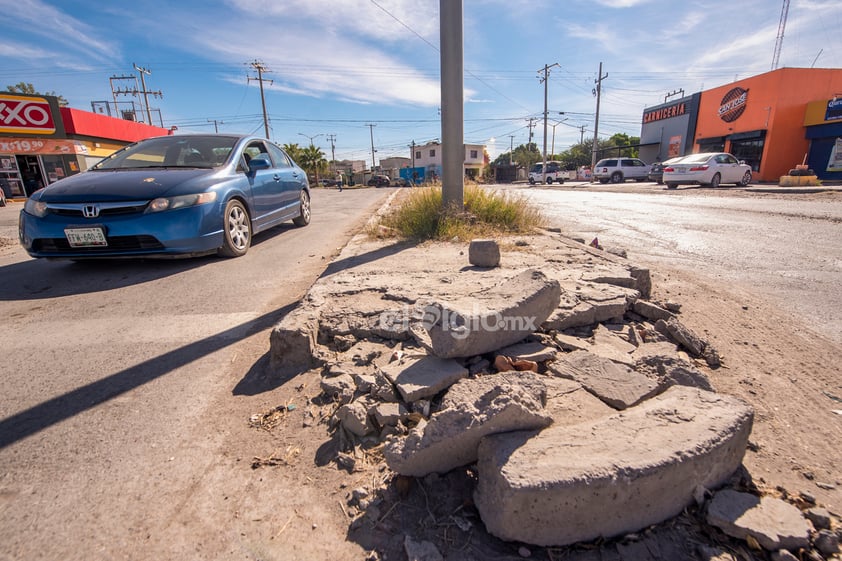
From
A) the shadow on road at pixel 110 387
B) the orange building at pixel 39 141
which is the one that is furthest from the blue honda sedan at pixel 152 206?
the orange building at pixel 39 141

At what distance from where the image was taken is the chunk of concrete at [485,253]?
11.4ft

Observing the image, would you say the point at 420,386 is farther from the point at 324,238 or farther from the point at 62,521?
the point at 324,238

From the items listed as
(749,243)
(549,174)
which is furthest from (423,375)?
(549,174)

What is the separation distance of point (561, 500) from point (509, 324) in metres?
0.88

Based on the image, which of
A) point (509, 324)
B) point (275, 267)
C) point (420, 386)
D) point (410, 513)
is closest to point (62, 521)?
point (410, 513)

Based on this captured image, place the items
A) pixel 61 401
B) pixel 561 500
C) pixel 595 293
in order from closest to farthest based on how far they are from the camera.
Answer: pixel 561 500
pixel 61 401
pixel 595 293

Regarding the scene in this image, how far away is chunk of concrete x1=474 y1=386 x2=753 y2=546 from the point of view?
3.61 feet

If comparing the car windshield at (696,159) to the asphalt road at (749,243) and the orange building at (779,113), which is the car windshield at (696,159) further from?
the orange building at (779,113)

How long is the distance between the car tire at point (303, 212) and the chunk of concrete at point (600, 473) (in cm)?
646

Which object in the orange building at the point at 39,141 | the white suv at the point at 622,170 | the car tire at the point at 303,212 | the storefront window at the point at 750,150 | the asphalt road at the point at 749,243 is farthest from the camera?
the white suv at the point at 622,170

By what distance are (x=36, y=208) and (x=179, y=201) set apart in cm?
133

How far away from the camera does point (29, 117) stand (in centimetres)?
1905

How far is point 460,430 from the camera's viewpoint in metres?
1.27

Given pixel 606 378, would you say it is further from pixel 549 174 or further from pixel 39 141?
pixel 549 174
